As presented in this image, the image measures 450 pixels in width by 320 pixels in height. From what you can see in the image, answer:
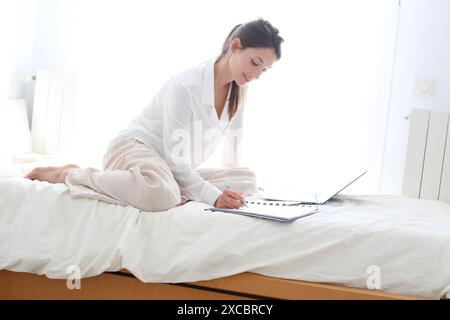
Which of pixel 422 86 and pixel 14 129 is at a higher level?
pixel 422 86

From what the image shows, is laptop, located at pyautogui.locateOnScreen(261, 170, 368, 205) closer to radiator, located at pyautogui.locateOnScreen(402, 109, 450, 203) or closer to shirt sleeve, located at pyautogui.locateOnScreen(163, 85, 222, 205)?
shirt sleeve, located at pyautogui.locateOnScreen(163, 85, 222, 205)

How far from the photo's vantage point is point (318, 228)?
1.64m

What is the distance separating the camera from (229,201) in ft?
5.96

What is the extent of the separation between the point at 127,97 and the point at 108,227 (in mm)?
1436

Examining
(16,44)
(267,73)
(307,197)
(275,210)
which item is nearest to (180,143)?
(275,210)

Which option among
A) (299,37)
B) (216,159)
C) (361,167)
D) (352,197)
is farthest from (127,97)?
(352,197)

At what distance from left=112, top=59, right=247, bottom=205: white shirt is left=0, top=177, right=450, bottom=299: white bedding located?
122 mm

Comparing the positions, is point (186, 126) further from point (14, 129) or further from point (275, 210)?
point (14, 129)

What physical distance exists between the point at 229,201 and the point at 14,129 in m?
1.44

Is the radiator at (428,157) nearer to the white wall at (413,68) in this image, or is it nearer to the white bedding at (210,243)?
the white wall at (413,68)

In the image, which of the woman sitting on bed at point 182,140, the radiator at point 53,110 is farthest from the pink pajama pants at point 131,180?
the radiator at point 53,110

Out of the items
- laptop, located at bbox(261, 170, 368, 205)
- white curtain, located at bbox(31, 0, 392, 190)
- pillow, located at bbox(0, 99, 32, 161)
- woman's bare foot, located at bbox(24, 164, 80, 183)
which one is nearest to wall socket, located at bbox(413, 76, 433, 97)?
white curtain, located at bbox(31, 0, 392, 190)

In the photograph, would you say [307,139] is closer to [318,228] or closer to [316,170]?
[316,170]

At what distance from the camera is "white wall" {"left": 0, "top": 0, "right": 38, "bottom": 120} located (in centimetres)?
286
